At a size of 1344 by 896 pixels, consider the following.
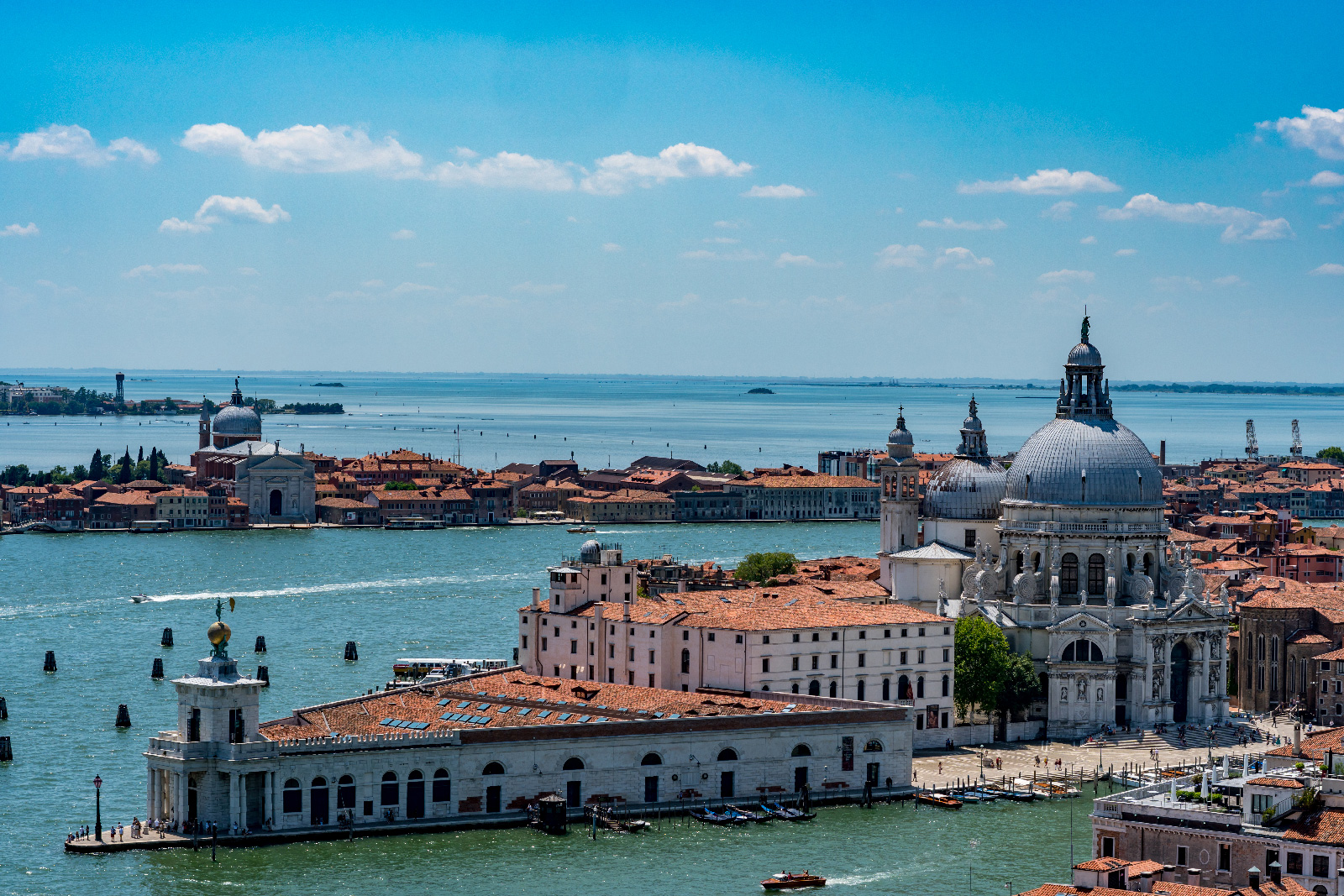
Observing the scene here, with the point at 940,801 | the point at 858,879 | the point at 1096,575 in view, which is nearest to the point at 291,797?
the point at 858,879

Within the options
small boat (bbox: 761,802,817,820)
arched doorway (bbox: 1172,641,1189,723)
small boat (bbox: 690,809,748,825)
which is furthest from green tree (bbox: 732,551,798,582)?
small boat (bbox: 690,809,748,825)

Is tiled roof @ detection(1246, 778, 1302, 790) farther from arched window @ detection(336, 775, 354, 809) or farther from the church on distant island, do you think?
the church on distant island

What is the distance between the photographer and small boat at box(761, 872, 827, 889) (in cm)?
4053

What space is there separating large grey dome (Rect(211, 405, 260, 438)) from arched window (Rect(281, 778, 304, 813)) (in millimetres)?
121782

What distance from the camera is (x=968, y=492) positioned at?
66000mm

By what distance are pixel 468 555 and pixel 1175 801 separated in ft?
269

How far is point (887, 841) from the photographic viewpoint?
44.7 m

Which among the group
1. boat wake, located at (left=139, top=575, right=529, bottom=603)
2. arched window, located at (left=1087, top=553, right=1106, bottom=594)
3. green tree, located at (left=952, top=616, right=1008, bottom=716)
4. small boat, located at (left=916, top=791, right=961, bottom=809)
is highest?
arched window, located at (left=1087, top=553, right=1106, bottom=594)

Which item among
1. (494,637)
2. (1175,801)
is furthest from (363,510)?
(1175,801)

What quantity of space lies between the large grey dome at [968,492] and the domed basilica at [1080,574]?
0.05 metres

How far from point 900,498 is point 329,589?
110ft

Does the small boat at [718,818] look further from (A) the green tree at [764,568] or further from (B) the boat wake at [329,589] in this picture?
(B) the boat wake at [329,589]

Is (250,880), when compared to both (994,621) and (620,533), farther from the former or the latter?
(620,533)

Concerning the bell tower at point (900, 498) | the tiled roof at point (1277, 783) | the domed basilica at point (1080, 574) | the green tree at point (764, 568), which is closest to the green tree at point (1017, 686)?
the domed basilica at point (1080, 574)
